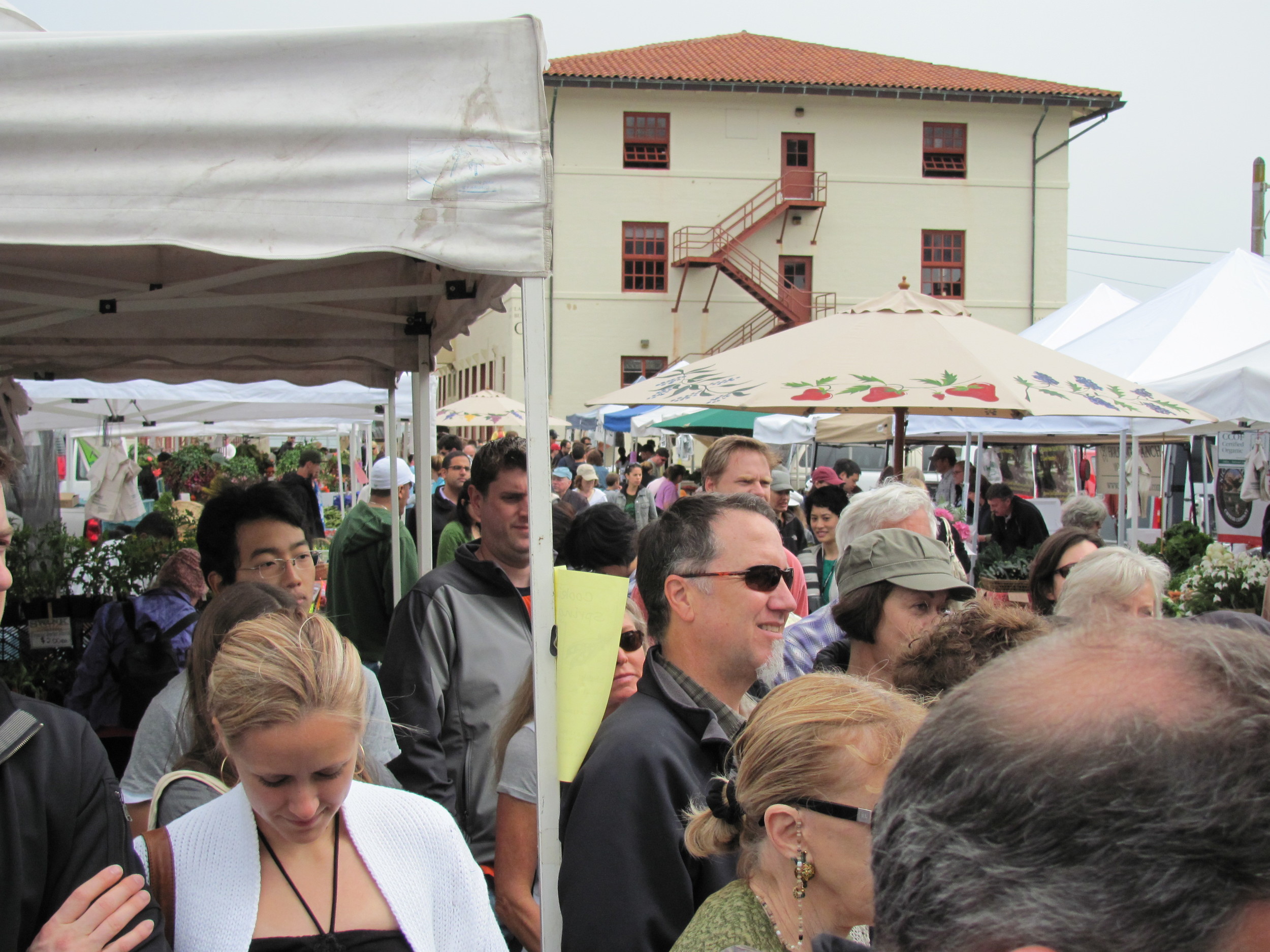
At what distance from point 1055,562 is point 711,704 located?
9.23 feet

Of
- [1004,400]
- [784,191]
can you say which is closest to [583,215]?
[784,191]

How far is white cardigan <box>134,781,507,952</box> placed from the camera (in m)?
1.74

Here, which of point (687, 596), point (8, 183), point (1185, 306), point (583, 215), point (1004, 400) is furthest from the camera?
point (583, 215)

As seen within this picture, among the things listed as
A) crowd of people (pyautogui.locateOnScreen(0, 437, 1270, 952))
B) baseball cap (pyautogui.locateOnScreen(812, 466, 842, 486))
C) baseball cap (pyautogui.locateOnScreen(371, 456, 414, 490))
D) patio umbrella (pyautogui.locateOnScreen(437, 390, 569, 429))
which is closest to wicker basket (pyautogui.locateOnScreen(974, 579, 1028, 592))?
baseball cap (pyautogui.locateOnScreen(812, 466, 842, 486))

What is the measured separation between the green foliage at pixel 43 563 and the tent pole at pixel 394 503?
1488 mm

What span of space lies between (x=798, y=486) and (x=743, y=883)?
821 inches

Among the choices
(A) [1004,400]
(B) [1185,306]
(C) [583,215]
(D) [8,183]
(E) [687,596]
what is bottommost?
(E) [687,596]

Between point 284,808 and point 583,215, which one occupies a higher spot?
point 583,215

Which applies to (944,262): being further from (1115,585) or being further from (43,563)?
(43,563)

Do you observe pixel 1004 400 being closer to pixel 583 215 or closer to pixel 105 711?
pixel 105 711

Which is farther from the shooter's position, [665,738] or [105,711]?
[105,711]

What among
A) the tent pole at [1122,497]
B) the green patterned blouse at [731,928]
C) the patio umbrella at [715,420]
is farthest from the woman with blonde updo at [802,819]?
the tent pole at [1122,497]

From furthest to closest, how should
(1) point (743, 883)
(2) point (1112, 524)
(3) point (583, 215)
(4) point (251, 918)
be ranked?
(3) point (583, 215), (2) point (1112, 524), (4) point (251, 918), (1) point (743, 883)

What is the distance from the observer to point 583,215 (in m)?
33.5
